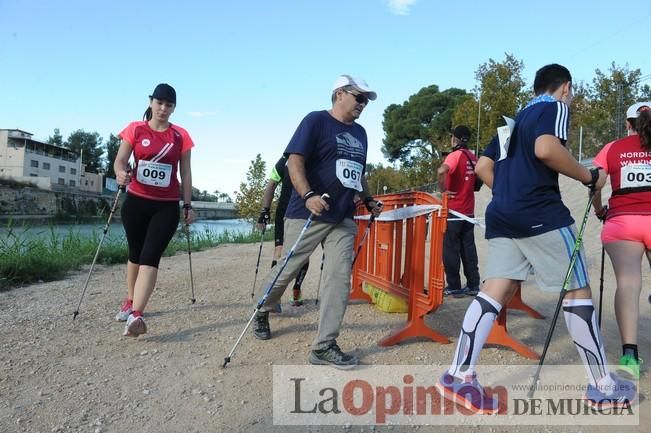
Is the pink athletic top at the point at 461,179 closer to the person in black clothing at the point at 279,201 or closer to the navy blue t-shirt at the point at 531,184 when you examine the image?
the person in black clothing at the point at 279,201

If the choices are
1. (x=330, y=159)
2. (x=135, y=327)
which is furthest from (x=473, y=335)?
(x=135, y=327)

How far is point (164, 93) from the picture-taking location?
4.36 meters

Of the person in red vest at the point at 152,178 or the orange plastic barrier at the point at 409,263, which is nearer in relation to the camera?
the orange plastic barrier at the point at 409,263

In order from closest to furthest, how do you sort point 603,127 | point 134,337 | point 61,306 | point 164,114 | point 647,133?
point 647,133
point 134,337
point 164,114
point 61,306
point 603,127

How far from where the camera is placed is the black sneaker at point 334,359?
3.34 meters

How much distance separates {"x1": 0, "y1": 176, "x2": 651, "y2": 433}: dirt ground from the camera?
103 inches

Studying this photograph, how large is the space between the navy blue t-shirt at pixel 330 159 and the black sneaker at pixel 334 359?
37.5 inches

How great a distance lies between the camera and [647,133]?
3322mm

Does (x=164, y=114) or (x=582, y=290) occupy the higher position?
(x=164, y=114)

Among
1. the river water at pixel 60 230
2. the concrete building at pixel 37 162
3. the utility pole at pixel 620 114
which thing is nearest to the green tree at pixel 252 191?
the river water at pixel 60 230

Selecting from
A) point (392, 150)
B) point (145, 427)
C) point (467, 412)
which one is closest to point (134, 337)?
point (145, 427)

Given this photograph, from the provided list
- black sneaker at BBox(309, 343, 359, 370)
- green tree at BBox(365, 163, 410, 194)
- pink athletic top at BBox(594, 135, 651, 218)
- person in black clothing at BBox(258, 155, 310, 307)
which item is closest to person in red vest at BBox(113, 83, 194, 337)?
person in black clothing at BBox(258, 155, 310, 307)

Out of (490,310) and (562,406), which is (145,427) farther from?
(562,406)

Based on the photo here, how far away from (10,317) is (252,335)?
101 inches
